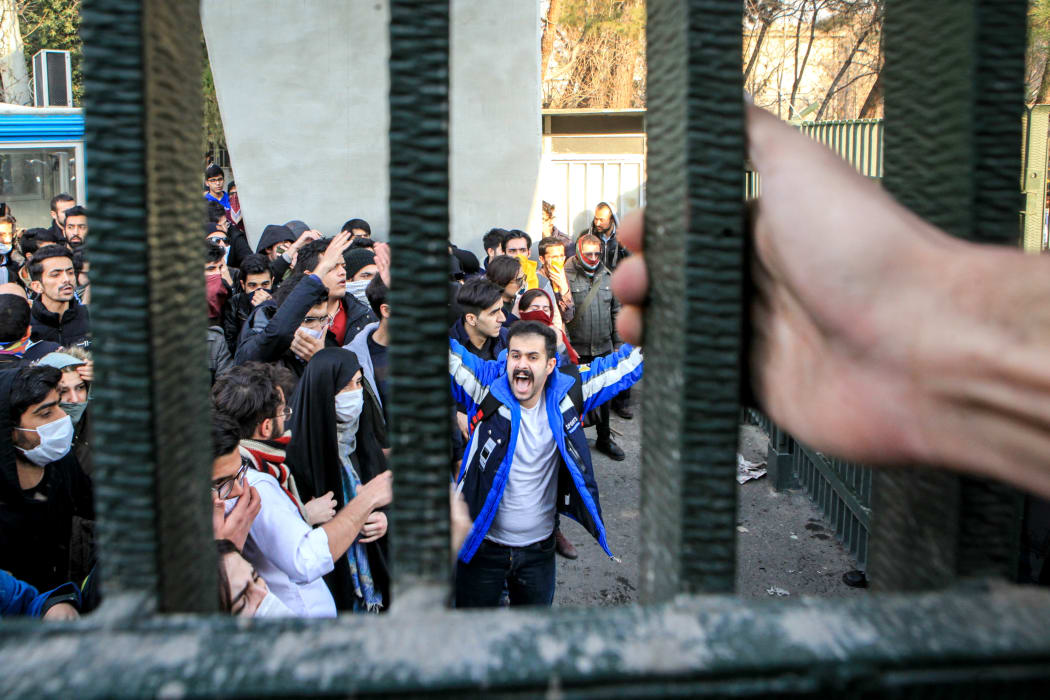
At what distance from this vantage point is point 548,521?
496cm

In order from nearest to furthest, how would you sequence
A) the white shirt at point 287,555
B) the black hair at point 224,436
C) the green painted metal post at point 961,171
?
the green painted metal post at point 961,171 → the black hair at point 224,436 → the white shirt at point 287,555

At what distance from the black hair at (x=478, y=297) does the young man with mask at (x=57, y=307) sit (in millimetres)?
2612

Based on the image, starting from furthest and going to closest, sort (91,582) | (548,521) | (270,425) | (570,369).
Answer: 1. (570,369)
2. (548,521)
3. (270,425)
4. (91,582)

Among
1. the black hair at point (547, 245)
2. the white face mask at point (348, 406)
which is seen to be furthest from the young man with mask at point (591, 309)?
the white face mask at point (348, 406)

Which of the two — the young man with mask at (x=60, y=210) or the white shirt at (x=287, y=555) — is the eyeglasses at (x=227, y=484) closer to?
the white shirt at (x=287, y=555)

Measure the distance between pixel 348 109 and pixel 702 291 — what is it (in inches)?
461

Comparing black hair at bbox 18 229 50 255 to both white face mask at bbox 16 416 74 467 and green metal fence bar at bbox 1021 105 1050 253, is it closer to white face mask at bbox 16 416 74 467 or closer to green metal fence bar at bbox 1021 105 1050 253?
white face mask at bbox 16 416 74 467

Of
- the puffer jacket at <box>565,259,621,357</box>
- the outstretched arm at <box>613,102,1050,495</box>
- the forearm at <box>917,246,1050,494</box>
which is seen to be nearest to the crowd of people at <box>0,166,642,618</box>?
the outstretched arm at <box>613,102,1050,495</box>

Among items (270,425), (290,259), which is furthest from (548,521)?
(290,259)

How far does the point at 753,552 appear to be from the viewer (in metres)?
6.39

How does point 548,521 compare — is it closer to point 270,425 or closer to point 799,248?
point 270,425

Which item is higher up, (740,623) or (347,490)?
(740,623)

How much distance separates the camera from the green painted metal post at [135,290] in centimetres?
82

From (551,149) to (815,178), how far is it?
18082 mm
